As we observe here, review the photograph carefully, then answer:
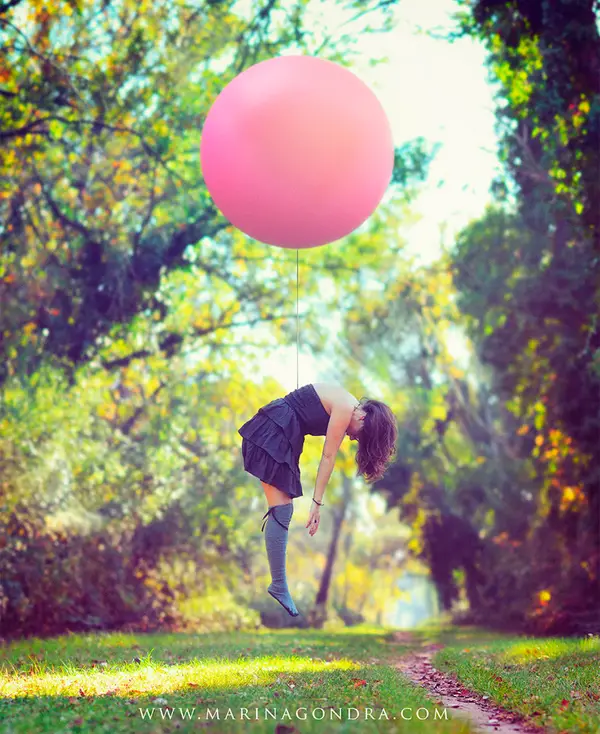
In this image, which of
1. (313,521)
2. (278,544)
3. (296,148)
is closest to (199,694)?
(278,544)

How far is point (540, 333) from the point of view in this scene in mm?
12320

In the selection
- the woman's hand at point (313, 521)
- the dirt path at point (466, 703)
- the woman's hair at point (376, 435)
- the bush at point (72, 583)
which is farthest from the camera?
the bush at point (72, 583)

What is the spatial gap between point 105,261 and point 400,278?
7656 millimetres

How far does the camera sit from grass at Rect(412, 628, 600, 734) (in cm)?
427

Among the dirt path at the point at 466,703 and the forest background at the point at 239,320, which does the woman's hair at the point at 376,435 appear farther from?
the forest background at the point at 239,320

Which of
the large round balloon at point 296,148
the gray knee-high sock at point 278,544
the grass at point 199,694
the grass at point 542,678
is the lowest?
the grass at point 542,678

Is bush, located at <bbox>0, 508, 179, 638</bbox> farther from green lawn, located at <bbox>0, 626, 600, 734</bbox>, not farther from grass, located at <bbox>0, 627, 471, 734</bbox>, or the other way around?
grass, located at <bbox>0, 627, 471, 734</bbox>

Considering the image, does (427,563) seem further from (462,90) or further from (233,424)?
(462,90)

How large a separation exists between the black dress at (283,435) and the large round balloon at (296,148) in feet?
3.97

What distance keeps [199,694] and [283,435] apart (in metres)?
1.64

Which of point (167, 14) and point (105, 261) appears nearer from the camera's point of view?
point (105, 261)

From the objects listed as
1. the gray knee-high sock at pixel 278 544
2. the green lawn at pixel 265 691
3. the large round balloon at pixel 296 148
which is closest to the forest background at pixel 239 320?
the green lawn at pixel 265 691

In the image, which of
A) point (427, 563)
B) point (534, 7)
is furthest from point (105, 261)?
point (427, 563)

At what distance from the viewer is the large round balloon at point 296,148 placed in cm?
532
